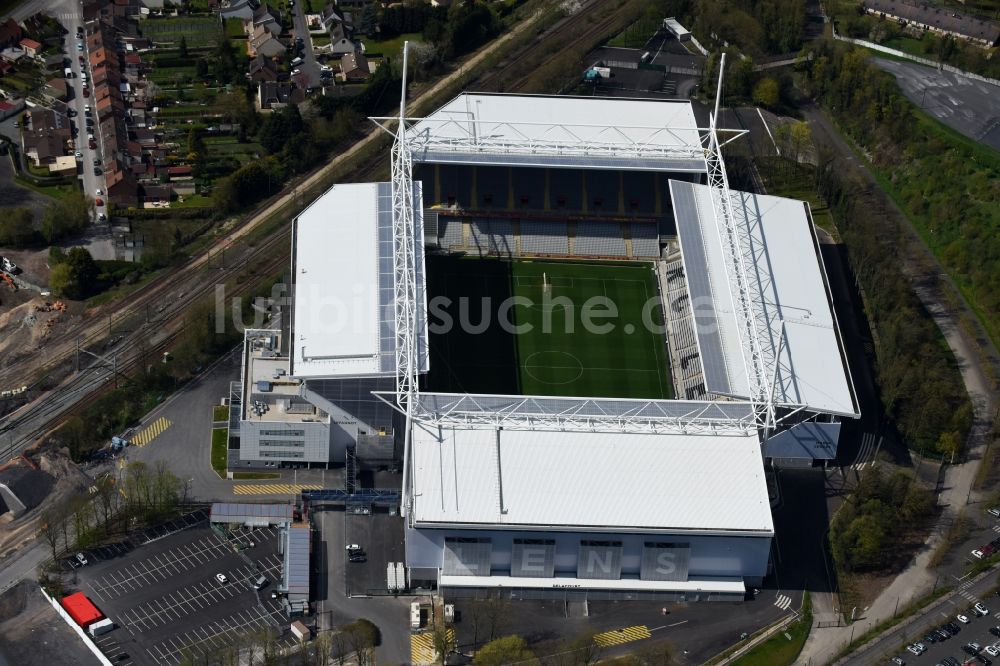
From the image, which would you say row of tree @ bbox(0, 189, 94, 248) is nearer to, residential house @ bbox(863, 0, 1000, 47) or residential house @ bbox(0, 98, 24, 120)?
residential house @ bbox(0, 98, 24, 120)

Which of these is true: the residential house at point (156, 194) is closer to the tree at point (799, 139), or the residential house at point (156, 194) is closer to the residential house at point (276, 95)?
the residential house at point (276, 95)

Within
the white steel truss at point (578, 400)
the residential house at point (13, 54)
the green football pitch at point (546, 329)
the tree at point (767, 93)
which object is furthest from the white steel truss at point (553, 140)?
the residential house at point (13, 54)

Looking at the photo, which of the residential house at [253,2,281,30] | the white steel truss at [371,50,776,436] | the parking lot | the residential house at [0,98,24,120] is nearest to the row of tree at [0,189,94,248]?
the residential house at [0,98,24,120]

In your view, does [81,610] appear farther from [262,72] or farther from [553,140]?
[262,72]

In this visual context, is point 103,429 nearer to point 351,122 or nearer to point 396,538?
point 396,538

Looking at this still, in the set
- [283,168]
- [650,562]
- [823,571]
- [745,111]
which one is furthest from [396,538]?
[745,111]
